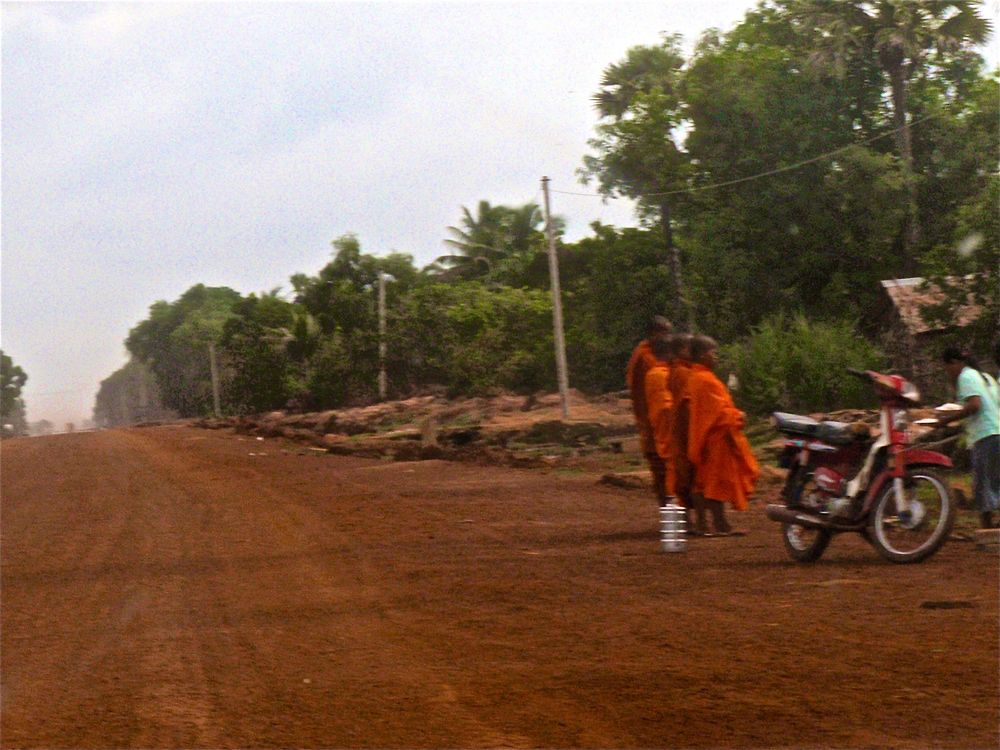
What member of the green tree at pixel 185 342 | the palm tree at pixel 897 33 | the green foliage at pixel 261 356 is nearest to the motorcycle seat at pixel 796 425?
the palm tree at pixel 897 33

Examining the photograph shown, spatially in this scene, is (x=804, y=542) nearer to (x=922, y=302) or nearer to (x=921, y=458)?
(x=921, y=458)

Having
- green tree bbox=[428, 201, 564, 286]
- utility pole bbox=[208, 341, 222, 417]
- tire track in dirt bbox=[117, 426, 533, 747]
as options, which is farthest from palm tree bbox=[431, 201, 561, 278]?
tire track in dirt bbox=[117, 426, 533, 747]

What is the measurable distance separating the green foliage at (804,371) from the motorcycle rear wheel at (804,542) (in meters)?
17.8

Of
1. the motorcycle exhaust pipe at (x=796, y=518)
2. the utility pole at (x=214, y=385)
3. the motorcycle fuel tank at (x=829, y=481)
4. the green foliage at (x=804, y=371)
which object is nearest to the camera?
the motorcycle exhaust pipe at (x=796, y=518)

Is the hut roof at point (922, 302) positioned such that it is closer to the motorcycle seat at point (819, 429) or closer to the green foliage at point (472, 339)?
the motorcycle seat at point (819, 429)

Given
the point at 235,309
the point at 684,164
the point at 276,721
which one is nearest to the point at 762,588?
the point at 276,721

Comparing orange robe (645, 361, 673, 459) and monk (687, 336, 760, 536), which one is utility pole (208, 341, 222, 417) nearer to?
orange robe (645, 361, 673, 459)

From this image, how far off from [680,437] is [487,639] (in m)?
4.53

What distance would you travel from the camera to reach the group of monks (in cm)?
1012

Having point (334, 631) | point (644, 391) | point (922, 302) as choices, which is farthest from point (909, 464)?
point (922, 302)

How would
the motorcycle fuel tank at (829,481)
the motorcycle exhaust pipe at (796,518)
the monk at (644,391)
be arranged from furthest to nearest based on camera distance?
the monk at (644,391), the motorcycle fuel tank at (829,481), the motorcycle exhaust pipe at (796,518)

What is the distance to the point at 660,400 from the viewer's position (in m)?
10.8

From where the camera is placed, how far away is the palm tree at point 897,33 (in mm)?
33406

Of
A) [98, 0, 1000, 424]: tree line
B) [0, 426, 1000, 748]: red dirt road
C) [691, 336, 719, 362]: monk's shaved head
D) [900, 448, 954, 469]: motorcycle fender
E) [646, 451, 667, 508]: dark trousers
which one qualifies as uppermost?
[98, 0, 1000, 424]: tree line
